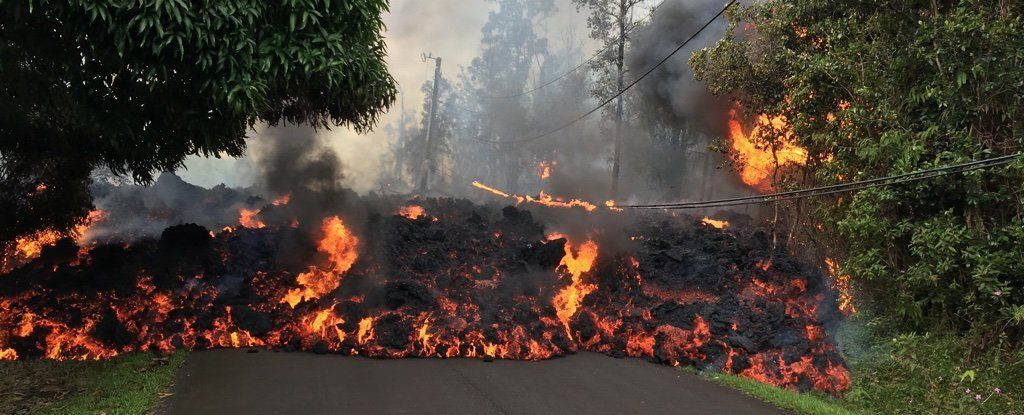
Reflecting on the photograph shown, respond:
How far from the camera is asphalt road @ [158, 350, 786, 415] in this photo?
27.8 ft

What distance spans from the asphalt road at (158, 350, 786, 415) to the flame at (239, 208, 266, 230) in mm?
5994

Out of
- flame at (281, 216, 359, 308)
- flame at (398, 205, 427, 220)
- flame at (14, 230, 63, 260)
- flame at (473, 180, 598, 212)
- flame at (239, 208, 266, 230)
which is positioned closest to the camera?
flame at (14, 230, 63, 260)

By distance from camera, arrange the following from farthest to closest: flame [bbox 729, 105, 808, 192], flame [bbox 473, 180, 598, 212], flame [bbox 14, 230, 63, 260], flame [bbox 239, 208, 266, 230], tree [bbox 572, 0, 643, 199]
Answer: tree [bbox 572, 0, 643, 199] → flame [bbox 473, 180, 598, 212] → flame [bbox 239, 208, 266, 230] → flame [bbox 729, 105, 808, 192] → flame [bbox 14, 230, 63, 260]

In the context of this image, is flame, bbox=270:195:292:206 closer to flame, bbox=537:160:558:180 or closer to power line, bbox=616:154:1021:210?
power line, bbox=616:154:1021:210

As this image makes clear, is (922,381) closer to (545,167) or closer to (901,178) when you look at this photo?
(901,178)

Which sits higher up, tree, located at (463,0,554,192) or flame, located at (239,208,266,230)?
tree, located at (463,0,554,192)

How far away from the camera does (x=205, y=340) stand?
11.7 meters

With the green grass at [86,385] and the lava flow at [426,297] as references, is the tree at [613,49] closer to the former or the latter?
the lava flow at [426,297]

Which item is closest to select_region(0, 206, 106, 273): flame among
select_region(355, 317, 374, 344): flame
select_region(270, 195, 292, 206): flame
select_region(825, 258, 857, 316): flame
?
select_region(270, 195, 292, 206): flame

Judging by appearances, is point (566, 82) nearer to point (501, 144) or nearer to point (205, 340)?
point (501, 144)

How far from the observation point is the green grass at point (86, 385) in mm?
7523

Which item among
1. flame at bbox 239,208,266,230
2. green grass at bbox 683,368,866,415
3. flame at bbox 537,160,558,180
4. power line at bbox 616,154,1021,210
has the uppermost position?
flame at bbox 537,160,558,180

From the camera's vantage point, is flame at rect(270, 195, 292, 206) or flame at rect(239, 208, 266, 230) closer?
flame at rect(239, 208, 266, 230)

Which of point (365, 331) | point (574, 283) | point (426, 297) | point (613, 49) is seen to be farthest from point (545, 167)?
point (365, 331)
